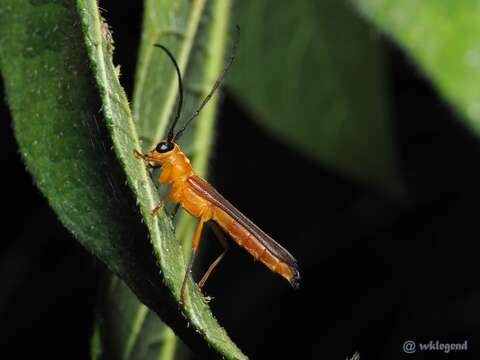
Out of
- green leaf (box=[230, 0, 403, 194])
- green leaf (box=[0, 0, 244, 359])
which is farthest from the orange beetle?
green leaf (box=[0, 0, 244, 359])

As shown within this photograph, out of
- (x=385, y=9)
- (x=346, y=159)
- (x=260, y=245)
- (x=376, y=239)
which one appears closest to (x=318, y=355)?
(x=376, y=239)

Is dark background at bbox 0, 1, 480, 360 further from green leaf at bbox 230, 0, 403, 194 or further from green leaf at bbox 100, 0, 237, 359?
green leaf at bbox 100, 0, 237, 359

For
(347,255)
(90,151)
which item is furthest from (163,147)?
(347,255)

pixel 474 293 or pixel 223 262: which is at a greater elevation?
pixel 474 293

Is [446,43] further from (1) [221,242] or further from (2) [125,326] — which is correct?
(2) [125,326]

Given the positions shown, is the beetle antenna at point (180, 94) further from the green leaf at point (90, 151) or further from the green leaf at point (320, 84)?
the green leaf at point (320, 84)

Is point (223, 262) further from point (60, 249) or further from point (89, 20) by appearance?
point (89, 20)

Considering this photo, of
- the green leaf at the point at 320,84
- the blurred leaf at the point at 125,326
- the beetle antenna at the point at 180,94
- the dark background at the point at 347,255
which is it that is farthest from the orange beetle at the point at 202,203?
the dark background at the point at 347,255
